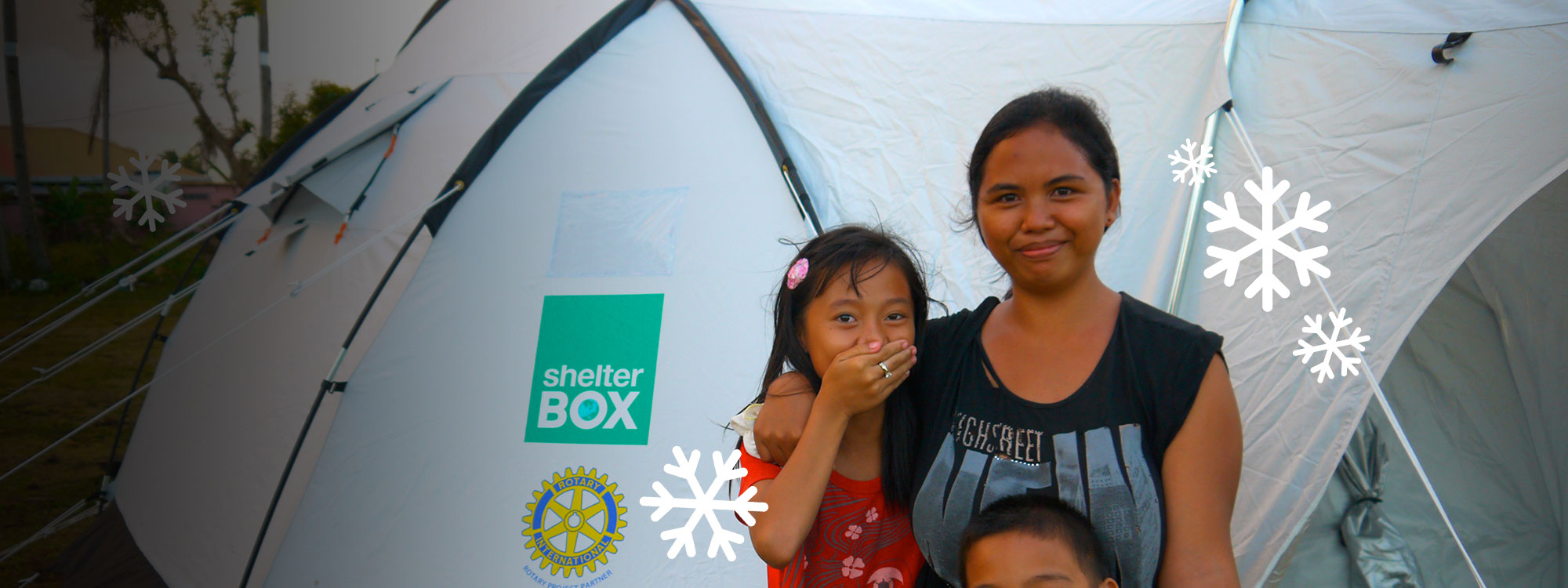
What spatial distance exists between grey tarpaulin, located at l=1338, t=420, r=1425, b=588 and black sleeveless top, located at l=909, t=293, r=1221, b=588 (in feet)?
5.99

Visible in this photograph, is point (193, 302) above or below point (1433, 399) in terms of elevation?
above

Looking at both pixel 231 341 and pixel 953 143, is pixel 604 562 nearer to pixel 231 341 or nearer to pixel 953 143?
pixel 953 143

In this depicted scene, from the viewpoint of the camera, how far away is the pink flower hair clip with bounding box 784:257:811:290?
4.40 feet

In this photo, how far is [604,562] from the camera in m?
2.36

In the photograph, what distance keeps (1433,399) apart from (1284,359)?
4.16 feet

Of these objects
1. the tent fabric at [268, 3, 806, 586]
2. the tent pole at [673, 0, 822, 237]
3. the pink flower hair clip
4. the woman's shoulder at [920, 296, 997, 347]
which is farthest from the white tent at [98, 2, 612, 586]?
the woman's shoulder at [920, 296, 997, 347]

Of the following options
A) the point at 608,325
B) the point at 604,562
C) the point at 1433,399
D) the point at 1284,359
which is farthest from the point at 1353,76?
the point at 604,562

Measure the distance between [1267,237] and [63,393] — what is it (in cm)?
829

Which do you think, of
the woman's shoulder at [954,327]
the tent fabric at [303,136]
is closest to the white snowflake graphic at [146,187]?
the tent fabric at [303,136]

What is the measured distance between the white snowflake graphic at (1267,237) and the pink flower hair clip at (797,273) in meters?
1.16

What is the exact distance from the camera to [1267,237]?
2.04 m

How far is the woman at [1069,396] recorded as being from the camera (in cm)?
103

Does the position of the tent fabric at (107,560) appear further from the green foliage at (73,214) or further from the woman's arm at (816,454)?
the green foliage at (73,214)

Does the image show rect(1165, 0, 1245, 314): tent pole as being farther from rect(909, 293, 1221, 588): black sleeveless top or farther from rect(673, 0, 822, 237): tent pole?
rect(909, 293, 1221, 588): black sleeveless top
